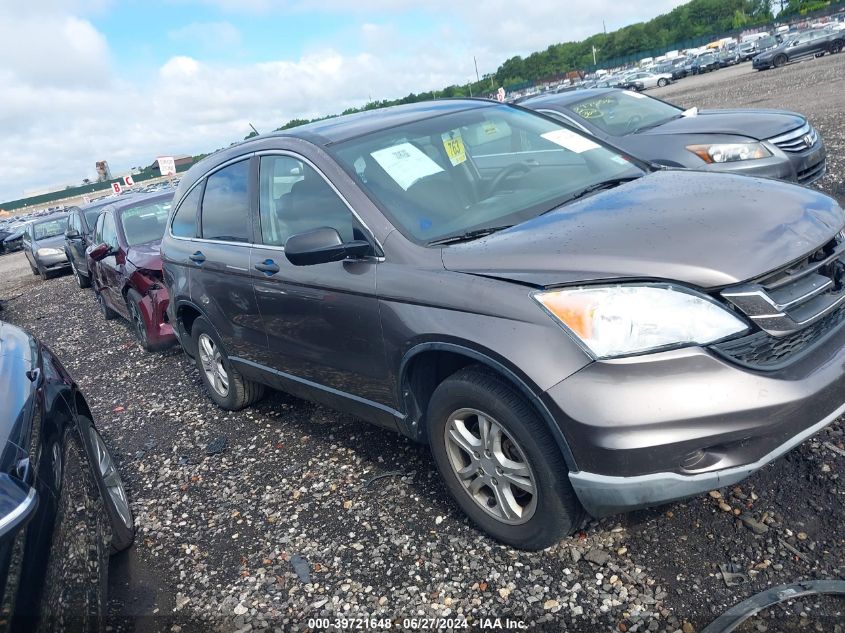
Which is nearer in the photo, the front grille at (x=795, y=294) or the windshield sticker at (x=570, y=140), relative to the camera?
the front grille at (x=795, y=294)

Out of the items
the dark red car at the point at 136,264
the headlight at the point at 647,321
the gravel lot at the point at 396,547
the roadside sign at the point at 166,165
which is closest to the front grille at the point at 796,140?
the gravel lot at the point at 396,547

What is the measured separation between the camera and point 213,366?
17.7ft

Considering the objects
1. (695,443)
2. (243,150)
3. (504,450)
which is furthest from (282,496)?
(695,443)

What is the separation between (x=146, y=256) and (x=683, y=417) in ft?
20.7

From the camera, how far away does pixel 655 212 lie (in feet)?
9.29

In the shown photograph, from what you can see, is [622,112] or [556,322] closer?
[556,322]

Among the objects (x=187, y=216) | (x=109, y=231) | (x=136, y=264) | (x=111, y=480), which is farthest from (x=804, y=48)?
A: (x=111, y=480)

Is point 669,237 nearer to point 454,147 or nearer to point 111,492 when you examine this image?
point 454,147

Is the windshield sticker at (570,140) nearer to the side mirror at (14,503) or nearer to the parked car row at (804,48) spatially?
the side mirror at (14,503)

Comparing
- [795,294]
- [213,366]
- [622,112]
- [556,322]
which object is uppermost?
[622,112]

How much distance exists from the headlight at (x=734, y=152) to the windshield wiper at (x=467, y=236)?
16.1 feet

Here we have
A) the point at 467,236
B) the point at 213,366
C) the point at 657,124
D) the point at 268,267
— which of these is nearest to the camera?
the point at 467,236

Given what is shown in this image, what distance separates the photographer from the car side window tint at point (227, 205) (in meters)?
4.34

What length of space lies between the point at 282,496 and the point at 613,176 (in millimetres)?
2620
